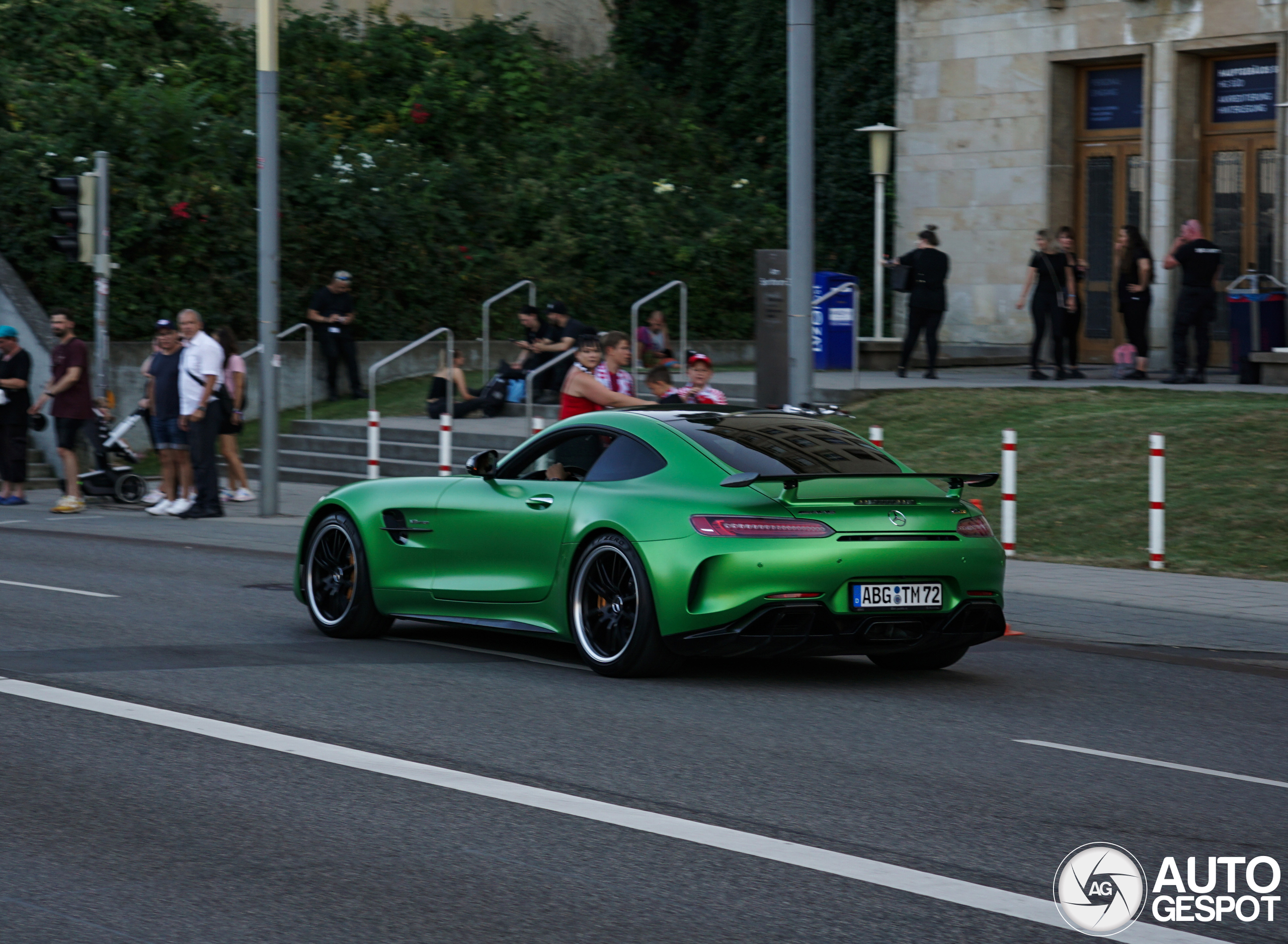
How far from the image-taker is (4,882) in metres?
5.11

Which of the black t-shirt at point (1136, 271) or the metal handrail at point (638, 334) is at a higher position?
the black t-shirt at point (1136, 271)

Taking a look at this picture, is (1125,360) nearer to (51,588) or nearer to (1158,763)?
(51,588)

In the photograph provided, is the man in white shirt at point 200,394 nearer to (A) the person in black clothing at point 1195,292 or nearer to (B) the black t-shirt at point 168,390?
(B) the black t-shirt at point 168,390

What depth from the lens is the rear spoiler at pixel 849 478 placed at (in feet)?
27.8

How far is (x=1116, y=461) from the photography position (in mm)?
16844

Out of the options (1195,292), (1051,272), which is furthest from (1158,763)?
(1051,272)

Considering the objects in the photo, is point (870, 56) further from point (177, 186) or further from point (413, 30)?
point (177, 186)

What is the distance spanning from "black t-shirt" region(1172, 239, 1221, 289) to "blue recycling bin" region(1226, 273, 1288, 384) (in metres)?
1.78

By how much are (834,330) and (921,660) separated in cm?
1592

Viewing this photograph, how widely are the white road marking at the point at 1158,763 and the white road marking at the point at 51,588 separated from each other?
22.7 ft

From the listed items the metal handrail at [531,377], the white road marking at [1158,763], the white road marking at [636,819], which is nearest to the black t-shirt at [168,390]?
the metal handrail at [531,377]

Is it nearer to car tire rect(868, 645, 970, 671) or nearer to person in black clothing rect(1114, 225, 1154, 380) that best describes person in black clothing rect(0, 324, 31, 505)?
person in black clothing rect(1114, 225, 1154, 380)

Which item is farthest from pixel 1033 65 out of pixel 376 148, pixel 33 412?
pixel 33 412

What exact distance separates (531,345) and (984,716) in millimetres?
15841
